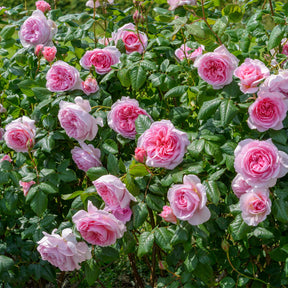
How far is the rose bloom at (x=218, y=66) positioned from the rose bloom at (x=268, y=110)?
0.13m

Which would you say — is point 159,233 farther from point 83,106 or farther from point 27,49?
point 27,49

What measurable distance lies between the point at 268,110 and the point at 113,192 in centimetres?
53

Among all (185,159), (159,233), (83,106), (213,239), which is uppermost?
(83,106)

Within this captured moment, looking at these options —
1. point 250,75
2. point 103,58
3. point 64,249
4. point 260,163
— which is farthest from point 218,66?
point 64,249

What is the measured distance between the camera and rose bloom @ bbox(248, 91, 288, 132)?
1431mm

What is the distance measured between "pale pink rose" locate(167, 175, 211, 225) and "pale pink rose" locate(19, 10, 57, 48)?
3.21 ft

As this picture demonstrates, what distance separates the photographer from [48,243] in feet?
5.25

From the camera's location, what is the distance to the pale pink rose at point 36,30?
6.54 ft

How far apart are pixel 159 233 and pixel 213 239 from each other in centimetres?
25

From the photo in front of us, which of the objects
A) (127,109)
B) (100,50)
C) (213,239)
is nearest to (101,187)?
(127,109)

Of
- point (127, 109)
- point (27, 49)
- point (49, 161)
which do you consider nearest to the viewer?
point (127, 109)

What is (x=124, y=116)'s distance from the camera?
172cm

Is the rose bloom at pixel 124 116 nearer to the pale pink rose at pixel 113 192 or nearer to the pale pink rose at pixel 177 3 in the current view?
the pale pink rose at pixel 113 192

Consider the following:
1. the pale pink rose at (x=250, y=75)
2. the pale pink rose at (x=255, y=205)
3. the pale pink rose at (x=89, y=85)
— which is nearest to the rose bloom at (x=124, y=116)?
the pale pink rose at (x=89, y=85)
